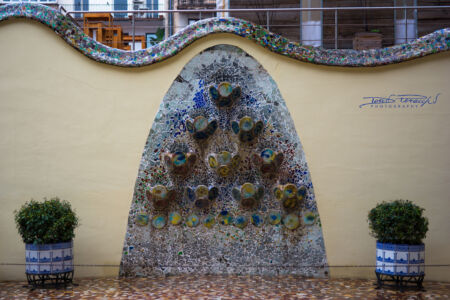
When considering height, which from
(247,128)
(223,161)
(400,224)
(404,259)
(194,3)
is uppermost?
(194,3)

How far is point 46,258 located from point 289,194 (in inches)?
133

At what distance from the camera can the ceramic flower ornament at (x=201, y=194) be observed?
7.52m

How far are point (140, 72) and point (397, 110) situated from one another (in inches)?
148

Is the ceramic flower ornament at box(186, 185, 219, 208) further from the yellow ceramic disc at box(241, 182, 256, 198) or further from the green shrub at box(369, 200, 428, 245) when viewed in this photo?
the green shrub at box(369, 200, 428, 245)

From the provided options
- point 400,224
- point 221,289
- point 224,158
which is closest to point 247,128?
point 224,158

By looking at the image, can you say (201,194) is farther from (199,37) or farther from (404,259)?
(404,259)

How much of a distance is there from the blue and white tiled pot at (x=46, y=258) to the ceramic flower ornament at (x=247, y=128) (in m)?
2.80

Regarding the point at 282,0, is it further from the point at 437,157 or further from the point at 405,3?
the point at 437,157

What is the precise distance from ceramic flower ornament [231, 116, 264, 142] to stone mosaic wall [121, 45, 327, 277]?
0.01m

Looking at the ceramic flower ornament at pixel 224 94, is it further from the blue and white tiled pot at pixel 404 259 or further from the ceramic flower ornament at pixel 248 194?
the blue and white tiled pot at pixel 404 259

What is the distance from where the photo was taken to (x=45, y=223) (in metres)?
6.69

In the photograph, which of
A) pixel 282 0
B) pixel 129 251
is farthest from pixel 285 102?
pixel 282 0

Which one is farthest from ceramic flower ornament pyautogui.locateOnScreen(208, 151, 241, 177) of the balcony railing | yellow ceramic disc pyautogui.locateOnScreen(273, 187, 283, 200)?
the balcony railing

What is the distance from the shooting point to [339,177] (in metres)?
7.52
